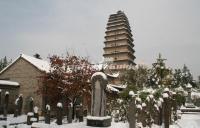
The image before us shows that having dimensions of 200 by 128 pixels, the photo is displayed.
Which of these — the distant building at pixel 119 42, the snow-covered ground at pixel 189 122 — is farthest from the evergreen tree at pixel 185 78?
the snow-covered ground at pixel 189 122

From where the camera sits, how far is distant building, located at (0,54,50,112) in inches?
1407

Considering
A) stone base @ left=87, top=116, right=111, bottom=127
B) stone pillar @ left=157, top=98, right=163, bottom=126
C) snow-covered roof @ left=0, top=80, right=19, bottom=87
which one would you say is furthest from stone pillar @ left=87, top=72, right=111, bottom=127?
snow-covered roof @ left=0, top=80, right=19, bottom=87

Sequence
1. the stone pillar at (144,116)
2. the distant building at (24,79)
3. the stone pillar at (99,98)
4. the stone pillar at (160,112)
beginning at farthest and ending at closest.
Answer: the distant building at (24,79)
the stone pillar at (160,112)
the stone pillar at (144,116)
the stone pillar at (99,98)

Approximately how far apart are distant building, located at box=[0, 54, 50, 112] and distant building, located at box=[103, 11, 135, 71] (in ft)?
115

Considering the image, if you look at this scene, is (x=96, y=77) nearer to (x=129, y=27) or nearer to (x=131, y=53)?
(x=131, y=53)

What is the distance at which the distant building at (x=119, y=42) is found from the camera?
7256 cm

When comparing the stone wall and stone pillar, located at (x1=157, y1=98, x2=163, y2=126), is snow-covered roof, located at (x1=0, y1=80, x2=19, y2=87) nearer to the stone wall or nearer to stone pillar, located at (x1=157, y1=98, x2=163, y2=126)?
the stone wall

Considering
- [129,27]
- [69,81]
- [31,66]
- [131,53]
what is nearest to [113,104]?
[69,81]

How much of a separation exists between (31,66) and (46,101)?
625cm

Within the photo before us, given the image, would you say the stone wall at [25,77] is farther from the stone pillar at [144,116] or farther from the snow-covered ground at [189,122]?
the stone pillar at [144,116]

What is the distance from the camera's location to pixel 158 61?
3425 cm

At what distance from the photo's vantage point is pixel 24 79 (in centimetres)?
3766

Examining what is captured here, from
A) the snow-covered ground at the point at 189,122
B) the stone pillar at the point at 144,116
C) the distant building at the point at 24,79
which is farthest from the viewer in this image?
the distant building at the point at 24,79

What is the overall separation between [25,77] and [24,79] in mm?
316
